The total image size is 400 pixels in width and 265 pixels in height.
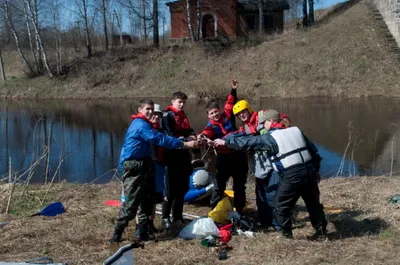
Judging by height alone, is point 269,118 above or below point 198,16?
below

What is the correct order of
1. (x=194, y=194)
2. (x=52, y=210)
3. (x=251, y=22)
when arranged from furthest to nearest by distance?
(x=251, y=22) < (x=194, y=194) < (x=52, y=210)

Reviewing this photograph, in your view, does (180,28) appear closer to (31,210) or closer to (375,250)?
(31,210)

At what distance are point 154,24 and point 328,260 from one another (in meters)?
30.4

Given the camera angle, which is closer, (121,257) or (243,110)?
(121,257)

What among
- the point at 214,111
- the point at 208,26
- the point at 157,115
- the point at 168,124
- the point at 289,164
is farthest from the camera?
the point at 208,26

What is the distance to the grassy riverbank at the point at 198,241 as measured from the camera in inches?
181

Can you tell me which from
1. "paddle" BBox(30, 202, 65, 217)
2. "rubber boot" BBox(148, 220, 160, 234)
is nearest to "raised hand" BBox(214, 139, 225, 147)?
"rubber boot" BBox(148, 220, 160, 234)

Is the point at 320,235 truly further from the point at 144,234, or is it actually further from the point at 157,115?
the point at 157,115

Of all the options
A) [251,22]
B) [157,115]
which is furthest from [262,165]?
[251,22]

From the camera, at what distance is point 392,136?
13586 mm

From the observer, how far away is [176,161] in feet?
18.6

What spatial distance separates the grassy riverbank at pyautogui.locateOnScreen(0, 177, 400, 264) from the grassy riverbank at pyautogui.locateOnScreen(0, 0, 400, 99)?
16320mm

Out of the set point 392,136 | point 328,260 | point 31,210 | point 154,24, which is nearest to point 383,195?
point 328,260

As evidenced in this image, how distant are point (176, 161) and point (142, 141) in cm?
77
